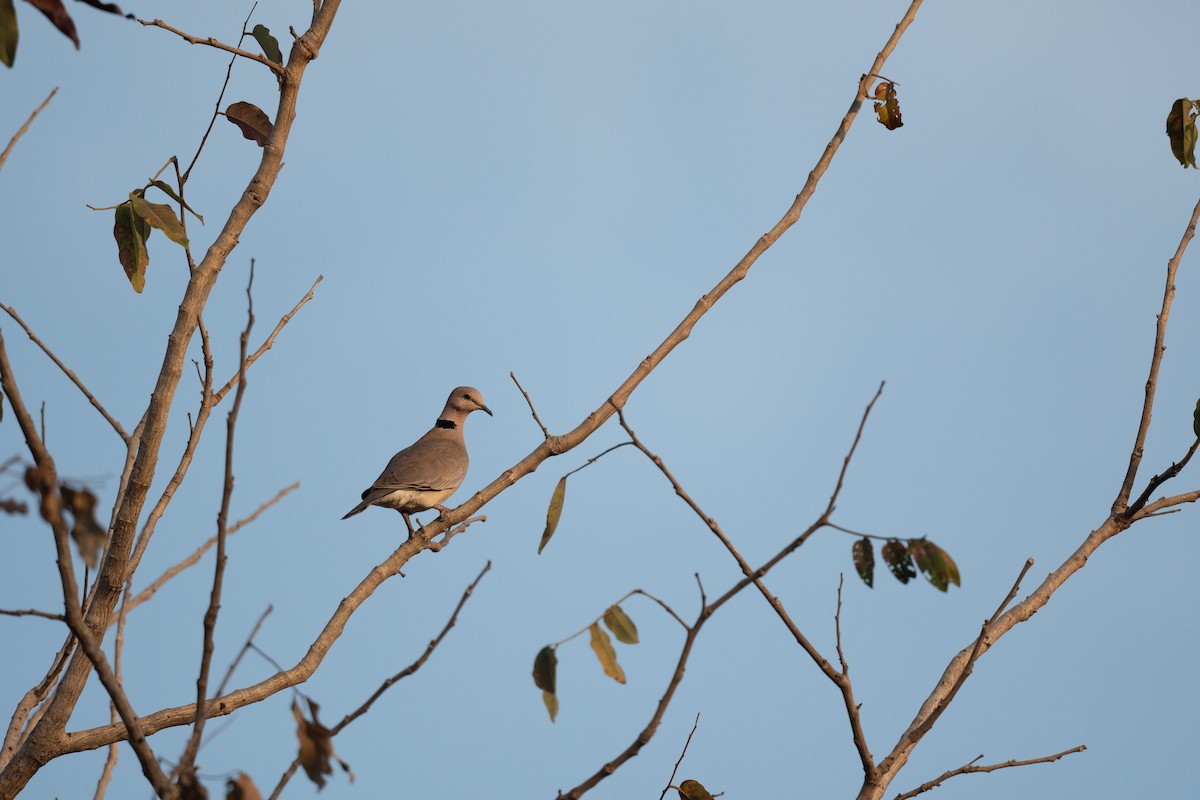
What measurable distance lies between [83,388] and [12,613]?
6.30 feet

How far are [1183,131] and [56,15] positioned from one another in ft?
11.7

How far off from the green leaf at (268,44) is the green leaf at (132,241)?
0.77m

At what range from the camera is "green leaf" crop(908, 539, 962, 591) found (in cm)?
271

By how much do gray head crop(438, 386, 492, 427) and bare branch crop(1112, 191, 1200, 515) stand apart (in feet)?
22.1

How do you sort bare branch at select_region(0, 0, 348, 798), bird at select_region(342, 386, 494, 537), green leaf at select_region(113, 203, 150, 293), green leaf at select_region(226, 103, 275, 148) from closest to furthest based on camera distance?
bare branch at select_region(0, 0, 348, 798) < green leaf at select_region(113, 203, 150, 293) < green leaf at select_region(226, 103, 275, 148) < bird at select_region(342, 386, 494, 537)

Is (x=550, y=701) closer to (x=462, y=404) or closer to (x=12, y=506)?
(x=12, y=506)

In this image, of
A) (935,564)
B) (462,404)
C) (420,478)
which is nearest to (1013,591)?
(935,564)

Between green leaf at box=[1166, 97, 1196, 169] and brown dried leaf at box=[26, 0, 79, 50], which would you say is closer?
brown dried leaf at box=[26, 0, 79, 50]

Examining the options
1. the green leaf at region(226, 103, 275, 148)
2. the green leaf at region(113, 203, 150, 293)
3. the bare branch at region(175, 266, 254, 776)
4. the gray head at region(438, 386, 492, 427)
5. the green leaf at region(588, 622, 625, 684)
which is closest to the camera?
the bare branch at region(175, 266, 254, 776)

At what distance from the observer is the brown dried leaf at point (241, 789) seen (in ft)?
7.09

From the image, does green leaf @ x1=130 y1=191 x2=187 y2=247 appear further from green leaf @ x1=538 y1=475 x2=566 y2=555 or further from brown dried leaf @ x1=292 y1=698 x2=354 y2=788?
brown dried leaf @ x1=292 y1=698 x2=354 y2=788

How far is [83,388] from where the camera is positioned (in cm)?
413

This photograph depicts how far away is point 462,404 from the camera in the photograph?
10.1 meters

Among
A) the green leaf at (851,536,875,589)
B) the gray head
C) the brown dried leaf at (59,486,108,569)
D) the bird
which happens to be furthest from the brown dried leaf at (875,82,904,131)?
the gray head
